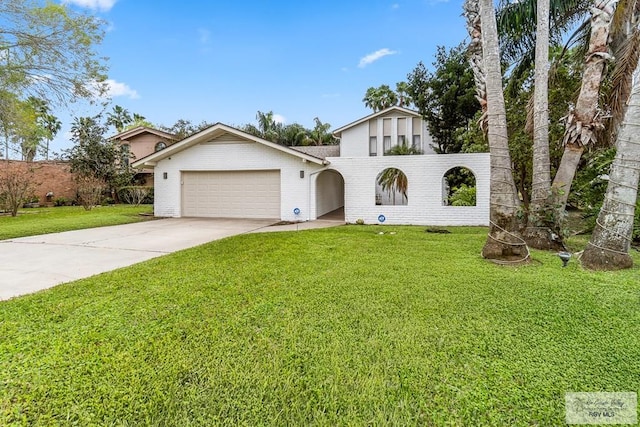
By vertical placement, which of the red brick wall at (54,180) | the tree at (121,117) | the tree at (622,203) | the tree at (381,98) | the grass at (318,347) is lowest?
the grass at (318,347)

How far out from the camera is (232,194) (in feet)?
47.1

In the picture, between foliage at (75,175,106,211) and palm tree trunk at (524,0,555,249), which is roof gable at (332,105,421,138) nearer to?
palm tree trunk at (524,0,555,249)

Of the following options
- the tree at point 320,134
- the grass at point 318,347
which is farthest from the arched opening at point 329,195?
the tree at point 320,134

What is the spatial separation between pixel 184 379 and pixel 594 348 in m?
3.55

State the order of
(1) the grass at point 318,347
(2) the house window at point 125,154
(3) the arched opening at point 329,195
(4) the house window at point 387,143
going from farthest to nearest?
(2) the house window at point 125,154 < (4) the house window at point 387,143 < (3) the arched opening at point 329,195 < (1) the grass at point 318,347

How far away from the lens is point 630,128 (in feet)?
17.0

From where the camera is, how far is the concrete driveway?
5.05m

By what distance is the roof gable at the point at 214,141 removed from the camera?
12.9 m

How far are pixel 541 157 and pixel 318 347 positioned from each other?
6.67 metres

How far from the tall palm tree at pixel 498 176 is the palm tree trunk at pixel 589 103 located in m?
1.58

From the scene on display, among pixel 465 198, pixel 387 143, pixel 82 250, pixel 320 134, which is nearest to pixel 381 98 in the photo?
pixel 320 134

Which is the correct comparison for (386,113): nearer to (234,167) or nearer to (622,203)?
(234,167)

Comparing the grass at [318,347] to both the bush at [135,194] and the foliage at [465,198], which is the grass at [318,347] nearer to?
the foliage at [465,198]

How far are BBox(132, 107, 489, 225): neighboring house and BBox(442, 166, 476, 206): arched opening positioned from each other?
79.6 inches
